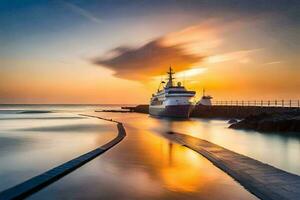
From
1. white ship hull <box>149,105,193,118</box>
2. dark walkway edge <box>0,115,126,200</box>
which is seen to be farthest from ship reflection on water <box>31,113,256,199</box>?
white ship hull <box>149,105,193,118</box>

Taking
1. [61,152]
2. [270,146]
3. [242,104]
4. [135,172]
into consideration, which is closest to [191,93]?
[242,104]

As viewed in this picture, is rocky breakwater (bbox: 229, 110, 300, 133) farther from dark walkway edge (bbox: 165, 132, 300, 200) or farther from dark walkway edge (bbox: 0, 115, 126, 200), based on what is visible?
dark walkway edge (bbox: 0, 115, 126, 200)

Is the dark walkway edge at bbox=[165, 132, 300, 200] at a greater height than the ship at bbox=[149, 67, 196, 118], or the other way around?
the ship at bbox=[149, 67, 196, 118]

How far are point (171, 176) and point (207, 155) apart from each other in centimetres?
Result: 571

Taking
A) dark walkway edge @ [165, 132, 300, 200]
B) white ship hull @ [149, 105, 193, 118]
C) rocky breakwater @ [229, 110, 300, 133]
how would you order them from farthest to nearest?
white ship hull @ [149, 105, 193, 118] → rocky breakwater @ [229, 110, 300, 133] → dark walkway edge @ [165, 132, 300, 200]

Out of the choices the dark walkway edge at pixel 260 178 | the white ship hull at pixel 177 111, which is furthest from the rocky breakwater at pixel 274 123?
the white ship hull at pixel 177 111

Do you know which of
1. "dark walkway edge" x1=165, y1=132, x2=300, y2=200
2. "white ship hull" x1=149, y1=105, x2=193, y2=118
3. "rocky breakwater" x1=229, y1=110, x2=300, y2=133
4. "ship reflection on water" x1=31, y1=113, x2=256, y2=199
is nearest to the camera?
"dark walkway edge" x1=165, y1=132, x2=300, y2=200

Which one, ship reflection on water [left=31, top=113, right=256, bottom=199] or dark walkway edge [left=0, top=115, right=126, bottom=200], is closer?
dark walkway edge [left=0, top=115, right=126, bottom=200]

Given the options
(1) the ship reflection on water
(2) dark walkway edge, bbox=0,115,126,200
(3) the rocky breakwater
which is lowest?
(1) the ship reflection on water

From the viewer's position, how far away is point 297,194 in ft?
32.3

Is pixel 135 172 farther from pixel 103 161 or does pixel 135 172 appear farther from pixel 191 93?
pixel 191 93

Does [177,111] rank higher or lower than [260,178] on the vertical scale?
higher

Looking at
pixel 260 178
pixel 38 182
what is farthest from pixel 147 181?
pixel 260 178

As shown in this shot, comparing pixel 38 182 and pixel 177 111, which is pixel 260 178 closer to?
pixel 38 182
